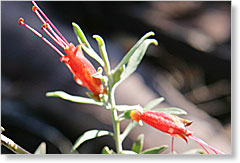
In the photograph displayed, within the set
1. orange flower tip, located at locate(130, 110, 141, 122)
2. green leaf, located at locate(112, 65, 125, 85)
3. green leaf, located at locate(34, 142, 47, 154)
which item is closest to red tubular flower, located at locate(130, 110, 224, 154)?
orange flower tip, located at locate(130, 110, 141, 122)

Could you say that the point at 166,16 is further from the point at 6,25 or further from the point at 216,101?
the point at 6,25

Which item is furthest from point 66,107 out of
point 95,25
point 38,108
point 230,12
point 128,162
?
point 230,12

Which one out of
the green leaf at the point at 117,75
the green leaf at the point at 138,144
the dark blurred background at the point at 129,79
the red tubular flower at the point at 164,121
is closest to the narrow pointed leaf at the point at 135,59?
the green leaf at the point at 117,75

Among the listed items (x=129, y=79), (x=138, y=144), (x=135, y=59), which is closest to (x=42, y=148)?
(x=138, y=144)

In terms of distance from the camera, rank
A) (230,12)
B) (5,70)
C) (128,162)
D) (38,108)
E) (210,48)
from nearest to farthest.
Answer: (128,162), (230,12), (5,70), (38,108), (210,48)

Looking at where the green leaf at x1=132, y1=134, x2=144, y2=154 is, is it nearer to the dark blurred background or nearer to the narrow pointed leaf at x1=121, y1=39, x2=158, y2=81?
the narrow pointed leaf at x1=121, y1=39, x2=158, y2=81

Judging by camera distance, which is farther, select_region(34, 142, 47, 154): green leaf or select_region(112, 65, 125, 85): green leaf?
select_region(34, 142, 47, 154): green leaf

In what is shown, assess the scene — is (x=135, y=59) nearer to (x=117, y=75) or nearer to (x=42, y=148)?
(x=117, y=75)

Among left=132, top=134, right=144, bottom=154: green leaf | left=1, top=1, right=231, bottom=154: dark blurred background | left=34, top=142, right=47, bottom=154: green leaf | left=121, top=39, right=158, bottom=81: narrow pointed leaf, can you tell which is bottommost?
left=34, top=142, right=47, bottom=154: green leaf
